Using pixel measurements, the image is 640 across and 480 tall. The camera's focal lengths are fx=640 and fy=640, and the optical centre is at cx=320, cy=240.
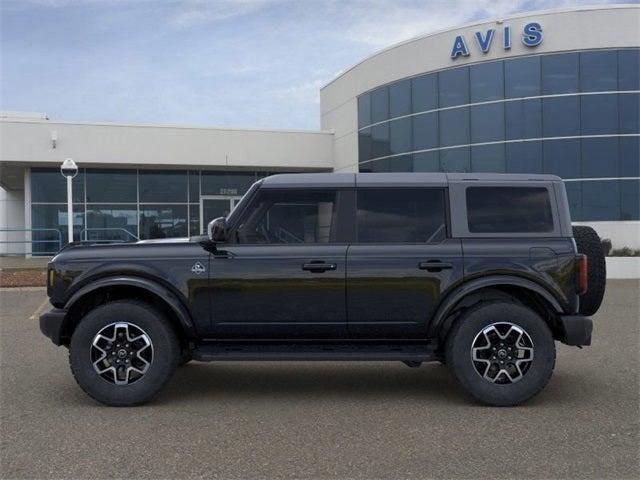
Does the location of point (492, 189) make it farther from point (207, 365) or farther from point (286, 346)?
point (207, 365)

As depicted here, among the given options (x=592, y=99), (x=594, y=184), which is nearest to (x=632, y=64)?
(x=592, y=99)

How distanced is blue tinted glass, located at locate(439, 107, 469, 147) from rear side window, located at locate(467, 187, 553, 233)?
17386 millimetres

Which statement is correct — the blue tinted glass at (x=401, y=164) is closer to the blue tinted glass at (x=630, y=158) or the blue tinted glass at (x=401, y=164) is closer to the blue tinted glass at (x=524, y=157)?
the blue tinted glass at (x=524, y=157)

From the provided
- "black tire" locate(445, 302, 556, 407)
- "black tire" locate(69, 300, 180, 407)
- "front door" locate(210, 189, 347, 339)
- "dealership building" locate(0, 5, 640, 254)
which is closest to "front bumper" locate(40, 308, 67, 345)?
"black tire" locate(69, 300, 180, 407)

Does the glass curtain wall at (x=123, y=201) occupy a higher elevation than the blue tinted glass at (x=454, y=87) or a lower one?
lower

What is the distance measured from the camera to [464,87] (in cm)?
2222

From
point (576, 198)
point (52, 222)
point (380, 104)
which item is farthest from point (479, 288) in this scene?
point (52, 222)

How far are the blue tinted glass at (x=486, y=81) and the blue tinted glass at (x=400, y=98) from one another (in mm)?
2528

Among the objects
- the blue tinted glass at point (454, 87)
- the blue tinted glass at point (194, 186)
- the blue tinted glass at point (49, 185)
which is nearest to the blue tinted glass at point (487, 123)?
the blue tinted glass at point (454, 87)

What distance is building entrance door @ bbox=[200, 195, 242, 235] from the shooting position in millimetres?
26328

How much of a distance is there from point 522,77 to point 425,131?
377cm

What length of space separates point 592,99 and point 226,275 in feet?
61.4

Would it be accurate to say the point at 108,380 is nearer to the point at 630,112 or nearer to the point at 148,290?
the point at 148,290

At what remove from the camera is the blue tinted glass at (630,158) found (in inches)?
799
